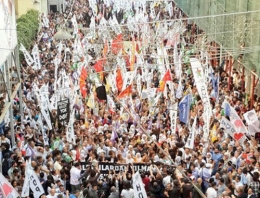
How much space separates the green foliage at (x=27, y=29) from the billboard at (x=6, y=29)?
1237 cm

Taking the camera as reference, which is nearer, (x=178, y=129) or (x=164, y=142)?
(x=164, y=142)

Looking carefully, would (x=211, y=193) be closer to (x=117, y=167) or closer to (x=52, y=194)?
(x=117, y=167)

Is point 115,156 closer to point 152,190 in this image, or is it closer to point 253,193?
point 152,190

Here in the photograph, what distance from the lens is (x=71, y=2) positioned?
2790 inches

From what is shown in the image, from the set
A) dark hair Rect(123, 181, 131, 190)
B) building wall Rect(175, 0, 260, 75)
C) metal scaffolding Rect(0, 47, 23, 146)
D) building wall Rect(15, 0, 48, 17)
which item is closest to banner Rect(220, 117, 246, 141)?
dark hair Rect(123, 181, 131, 190)

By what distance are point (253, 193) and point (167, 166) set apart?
2611mm

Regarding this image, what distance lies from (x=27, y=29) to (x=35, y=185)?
28373 mm

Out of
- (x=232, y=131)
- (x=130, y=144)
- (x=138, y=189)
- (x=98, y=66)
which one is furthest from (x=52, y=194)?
(x=98, y=66)

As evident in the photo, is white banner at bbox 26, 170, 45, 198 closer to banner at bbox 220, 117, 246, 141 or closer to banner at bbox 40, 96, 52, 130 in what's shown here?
banner at bbox 220, 117, 246, 141

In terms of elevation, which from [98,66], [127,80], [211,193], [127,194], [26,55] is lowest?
[127,194]

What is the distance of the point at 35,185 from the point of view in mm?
15547

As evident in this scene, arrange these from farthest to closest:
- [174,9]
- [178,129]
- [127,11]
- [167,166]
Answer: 1. [174,9]
2. [127,11]
3. [178,129]
4. [167,166]

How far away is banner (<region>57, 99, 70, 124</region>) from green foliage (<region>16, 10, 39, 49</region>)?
16.6 meters

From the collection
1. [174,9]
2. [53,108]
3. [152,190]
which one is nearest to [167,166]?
[152,190]
